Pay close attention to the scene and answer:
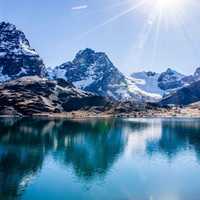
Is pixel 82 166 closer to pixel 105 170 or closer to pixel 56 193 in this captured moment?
pixel 105 170

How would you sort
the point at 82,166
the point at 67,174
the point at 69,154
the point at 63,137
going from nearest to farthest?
the point at 67,174
the point at 82,166
the point at 69,154
the point at 63,137

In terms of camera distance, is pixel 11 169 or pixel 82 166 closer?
pixel 11 169

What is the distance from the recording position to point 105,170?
3944 inches

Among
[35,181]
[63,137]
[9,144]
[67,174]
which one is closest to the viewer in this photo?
[35,181]

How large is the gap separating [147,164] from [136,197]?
39.9 metres

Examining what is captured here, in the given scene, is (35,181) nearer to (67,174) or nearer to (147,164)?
(67,174)

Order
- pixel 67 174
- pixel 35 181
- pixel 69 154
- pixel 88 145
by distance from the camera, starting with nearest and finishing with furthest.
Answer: pixel 35 181 < pixel 67 174 < pixel 69 154 < pixel 88 145

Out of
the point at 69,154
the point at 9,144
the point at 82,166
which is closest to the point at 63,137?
the point at 9,144

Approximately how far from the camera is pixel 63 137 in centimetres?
18462

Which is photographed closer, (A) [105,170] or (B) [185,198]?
(B) [185,198]

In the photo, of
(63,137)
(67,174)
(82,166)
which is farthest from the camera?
(63,137)

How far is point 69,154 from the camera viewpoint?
433ft

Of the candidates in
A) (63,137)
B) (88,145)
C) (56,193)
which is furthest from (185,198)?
(63,137)

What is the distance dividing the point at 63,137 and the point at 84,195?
112 meters
